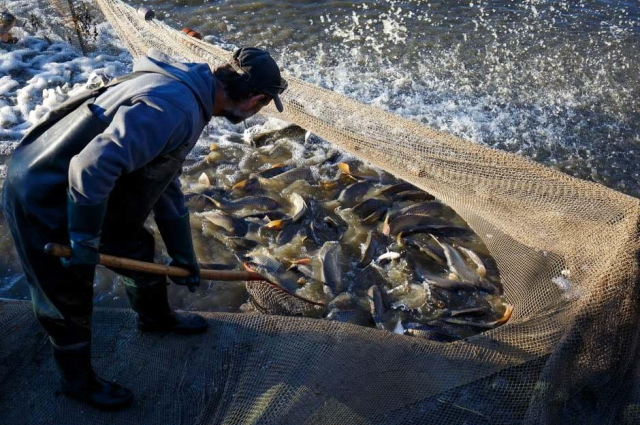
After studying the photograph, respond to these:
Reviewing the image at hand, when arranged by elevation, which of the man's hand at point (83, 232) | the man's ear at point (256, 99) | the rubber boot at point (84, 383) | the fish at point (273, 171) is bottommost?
the fish at point (273, 171)

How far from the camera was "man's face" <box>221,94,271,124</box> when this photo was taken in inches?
116

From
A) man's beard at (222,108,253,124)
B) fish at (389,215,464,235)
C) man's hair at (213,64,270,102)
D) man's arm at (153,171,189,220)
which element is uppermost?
man's hair at (213,64,270,102)

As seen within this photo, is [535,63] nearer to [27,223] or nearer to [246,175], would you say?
[246,175]

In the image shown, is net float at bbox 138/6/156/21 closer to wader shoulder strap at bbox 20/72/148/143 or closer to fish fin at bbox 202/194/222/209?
fish fin at bbox 202/194/222/209

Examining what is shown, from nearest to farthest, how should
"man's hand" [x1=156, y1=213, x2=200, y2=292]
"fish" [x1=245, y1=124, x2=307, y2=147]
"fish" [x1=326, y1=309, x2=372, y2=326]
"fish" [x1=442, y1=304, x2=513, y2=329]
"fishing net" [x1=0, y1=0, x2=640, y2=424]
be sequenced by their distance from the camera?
"fishing net" [x1=0, y1=0, x2=640, y2=424] → "man's hand" [x1=156, y1=213, x2=200, y2=292] → "fish" [x1=442, y1=304, x2=513, y2=329] → "fish" [x1=326, y1=309, x2=372, y2=326] → "fish" [x1=245, y1=124, x2=307, y2=147]

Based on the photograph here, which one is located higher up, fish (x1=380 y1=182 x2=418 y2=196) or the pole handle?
the pole handle

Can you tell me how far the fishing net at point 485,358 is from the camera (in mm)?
3291

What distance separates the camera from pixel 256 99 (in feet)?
9.69

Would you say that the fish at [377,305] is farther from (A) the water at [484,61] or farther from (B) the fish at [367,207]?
(A) the water at [484,61]

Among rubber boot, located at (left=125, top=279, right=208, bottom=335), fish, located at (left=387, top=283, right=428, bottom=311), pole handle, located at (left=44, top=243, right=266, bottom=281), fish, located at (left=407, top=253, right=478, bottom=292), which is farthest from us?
fish, located at (left=407, top=253, right=478, bottom=292)

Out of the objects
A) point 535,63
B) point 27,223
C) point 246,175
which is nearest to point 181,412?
point 27,223

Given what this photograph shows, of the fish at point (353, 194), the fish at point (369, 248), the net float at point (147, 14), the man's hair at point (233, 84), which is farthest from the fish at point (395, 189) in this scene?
the man's hair at point (233, 84)

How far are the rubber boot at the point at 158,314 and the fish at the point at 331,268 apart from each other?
1441 millimetres

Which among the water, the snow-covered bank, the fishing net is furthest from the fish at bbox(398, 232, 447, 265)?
the snow-covered bank
